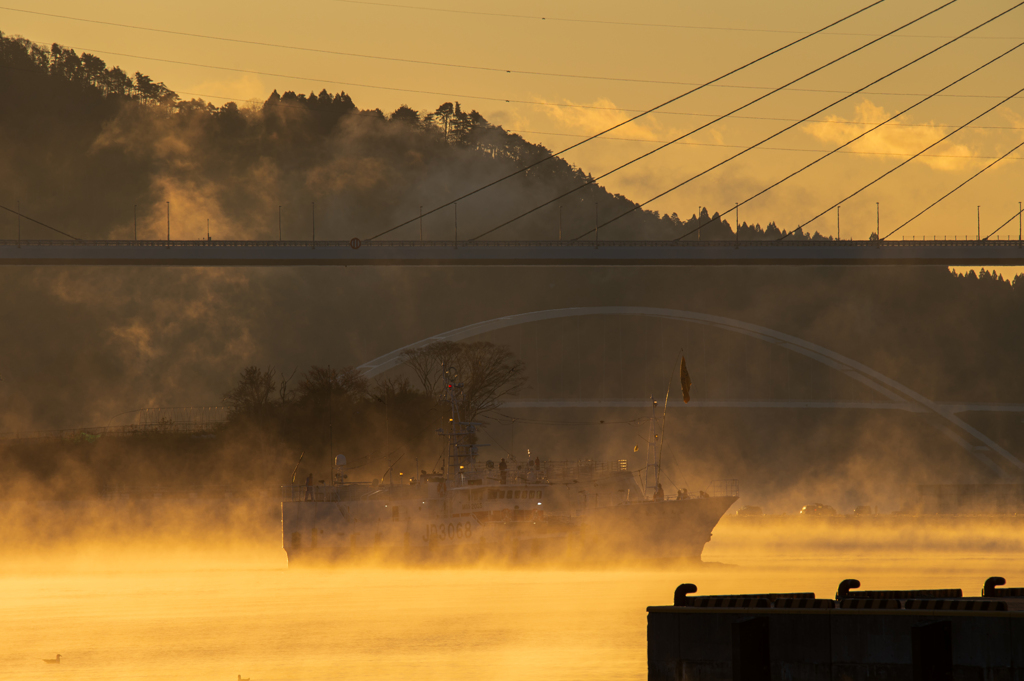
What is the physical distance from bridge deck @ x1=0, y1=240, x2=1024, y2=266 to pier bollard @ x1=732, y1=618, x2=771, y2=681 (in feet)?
250

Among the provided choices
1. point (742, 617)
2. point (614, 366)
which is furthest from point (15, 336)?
point (742, 617)

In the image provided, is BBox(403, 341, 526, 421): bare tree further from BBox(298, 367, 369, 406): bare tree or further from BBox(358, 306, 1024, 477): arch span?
BBox(358, 306, 1024, 477): arch span

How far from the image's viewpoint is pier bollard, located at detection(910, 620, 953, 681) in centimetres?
1698

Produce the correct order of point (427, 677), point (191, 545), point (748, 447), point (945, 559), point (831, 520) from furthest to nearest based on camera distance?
point (748, 447), point (831, 520), point (191, 545), point (945, 559), point (427, 677)

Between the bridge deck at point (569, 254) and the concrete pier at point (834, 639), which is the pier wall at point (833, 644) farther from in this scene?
the bridge deck at point (569, 254)

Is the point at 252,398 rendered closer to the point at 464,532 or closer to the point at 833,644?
the point at 464,532

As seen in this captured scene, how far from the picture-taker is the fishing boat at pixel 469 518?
5809 centimetres

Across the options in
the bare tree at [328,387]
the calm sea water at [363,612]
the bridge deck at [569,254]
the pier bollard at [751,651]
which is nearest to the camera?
the pier bollard at [751,651]

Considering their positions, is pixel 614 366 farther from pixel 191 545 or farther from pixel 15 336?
pixel 191 545

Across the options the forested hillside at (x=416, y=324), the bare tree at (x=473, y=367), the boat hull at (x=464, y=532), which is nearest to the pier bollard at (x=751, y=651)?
the boat hull at (x=464, y=532)

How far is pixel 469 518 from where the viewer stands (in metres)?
58.2

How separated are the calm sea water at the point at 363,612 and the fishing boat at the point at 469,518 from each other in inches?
42.6

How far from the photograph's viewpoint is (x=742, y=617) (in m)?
18.2

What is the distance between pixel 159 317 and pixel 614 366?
2572 inches
